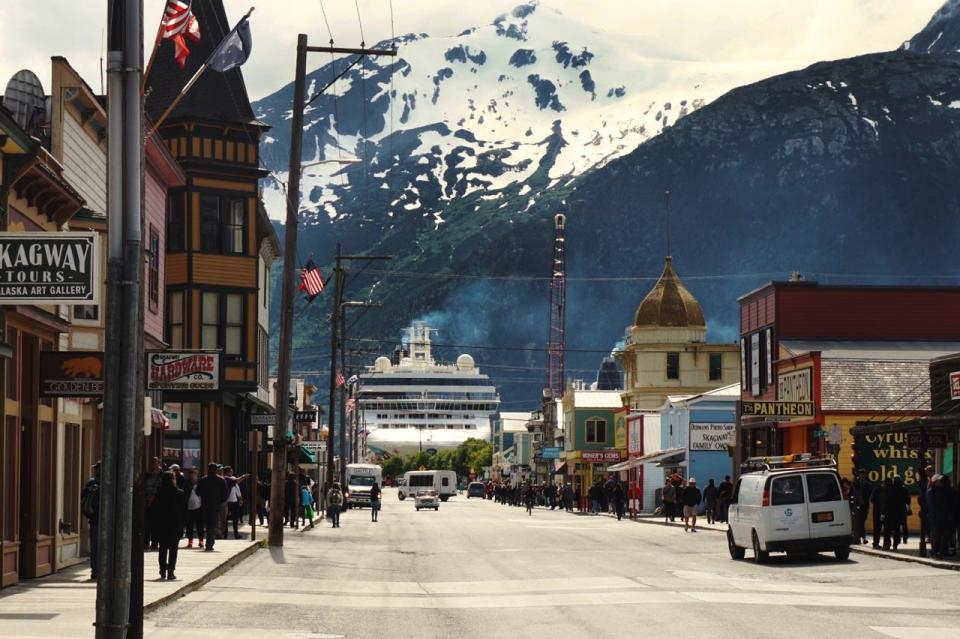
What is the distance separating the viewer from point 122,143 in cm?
1424

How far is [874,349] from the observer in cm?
6231

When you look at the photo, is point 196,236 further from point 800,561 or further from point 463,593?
point 463,593

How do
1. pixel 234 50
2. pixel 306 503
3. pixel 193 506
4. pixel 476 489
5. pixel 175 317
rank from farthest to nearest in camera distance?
pixel 476 489 → pixel 306 503 → pixel 175 317 → pixel 193 506 → pixel 234 50

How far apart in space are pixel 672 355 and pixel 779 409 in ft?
200

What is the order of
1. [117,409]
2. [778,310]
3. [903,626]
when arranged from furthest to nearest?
1. [778,310]
2. [903,626]
3. [117,409]

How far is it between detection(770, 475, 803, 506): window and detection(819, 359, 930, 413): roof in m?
21.4

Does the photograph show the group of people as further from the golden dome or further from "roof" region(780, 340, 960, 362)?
the golden dome

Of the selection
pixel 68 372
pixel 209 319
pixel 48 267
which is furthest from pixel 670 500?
pixel 48 267

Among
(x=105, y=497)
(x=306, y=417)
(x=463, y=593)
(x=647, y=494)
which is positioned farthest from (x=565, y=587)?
(x=647, y=494)

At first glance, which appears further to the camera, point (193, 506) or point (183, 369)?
point (193, 506)

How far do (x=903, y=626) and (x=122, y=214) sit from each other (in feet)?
34.1

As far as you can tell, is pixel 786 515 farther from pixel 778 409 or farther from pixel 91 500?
pixel 778 409

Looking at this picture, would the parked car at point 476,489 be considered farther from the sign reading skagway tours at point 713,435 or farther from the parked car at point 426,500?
the sign reading skagway tours at point 713,435

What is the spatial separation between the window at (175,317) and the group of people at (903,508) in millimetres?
21404
